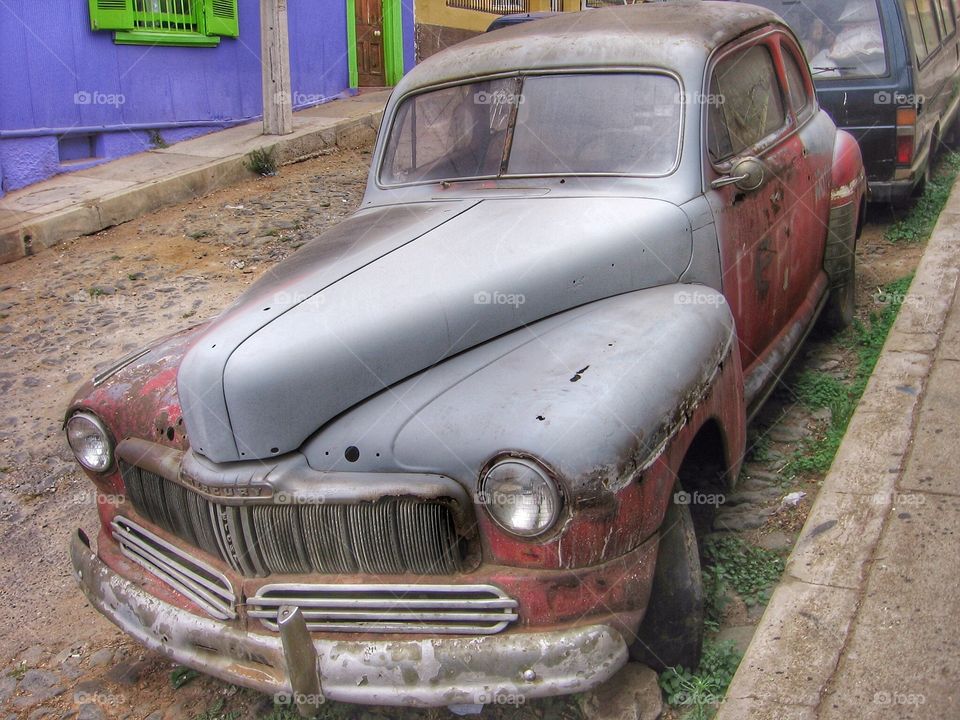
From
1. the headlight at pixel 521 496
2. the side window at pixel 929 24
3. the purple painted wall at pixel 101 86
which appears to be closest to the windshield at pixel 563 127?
the headlight at pixel 521 496

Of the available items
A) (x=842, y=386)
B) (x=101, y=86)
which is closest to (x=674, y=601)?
(x=842, y=386)

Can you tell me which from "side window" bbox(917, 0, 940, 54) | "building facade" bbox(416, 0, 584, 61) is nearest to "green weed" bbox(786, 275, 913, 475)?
"side window" bbox(917, 0, 940, 54)

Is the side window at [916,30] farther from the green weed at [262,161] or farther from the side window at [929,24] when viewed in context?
the green weed at [262,161]

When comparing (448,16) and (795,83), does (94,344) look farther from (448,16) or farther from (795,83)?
(448,16)

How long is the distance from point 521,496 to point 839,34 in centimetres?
595

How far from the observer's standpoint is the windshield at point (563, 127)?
365 centimetres

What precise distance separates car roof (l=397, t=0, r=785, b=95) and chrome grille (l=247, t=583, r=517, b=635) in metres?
2.18

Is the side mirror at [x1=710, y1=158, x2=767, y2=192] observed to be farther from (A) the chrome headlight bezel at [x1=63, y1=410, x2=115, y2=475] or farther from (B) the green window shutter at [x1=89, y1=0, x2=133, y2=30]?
(B) the green window shutter at [x1=89, y1=0, x2=133, y2=30]

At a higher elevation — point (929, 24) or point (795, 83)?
point (929, 24)

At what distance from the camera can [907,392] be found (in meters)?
4.34

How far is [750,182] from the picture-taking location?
3584 millimetres

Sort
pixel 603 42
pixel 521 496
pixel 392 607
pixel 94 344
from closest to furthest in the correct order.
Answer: pixel 521 496 → pixel 392 607 → pixel 603 42 → pixel 94 344

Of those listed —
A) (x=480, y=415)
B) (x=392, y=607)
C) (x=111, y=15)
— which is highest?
(x=111, y=15)

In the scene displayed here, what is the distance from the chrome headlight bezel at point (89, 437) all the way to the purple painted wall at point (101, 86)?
626cm
